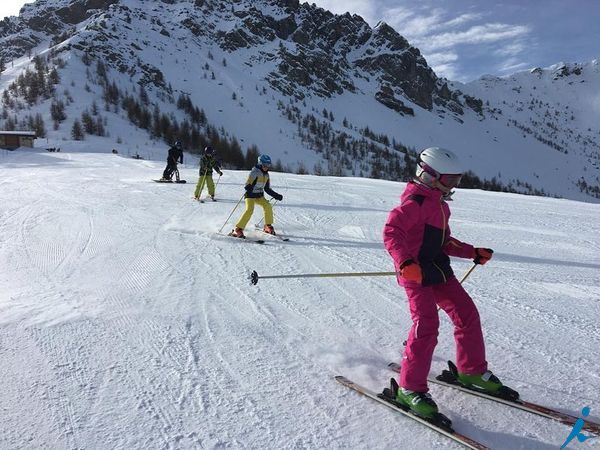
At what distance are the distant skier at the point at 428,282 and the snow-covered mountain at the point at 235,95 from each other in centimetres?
5491

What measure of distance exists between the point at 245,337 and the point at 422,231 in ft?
6.75

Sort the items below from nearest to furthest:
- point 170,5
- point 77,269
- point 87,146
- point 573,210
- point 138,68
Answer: point 77,269 < point 573,210 < point 87,146 < point 138,68 < point 170,5

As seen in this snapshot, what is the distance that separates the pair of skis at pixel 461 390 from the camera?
2917 millimetres

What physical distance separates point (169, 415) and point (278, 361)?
1072mm

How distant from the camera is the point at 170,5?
165 metres

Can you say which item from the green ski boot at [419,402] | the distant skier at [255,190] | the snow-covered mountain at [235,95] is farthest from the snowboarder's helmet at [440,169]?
the snow-covered mountain at [235,95]

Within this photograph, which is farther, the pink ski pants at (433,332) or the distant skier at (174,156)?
the distant skier at (174,156)

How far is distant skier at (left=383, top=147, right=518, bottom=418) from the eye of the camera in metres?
3.17

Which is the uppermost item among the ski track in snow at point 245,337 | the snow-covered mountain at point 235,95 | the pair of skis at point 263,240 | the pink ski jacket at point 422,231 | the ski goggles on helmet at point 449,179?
the snow-covered mountain at point 235,95

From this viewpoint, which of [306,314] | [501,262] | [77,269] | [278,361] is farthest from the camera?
[501,262]

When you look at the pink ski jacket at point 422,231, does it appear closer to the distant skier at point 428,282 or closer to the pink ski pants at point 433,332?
the distant skier at point 428,282

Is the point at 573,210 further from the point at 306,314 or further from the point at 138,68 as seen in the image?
the point at 138,68

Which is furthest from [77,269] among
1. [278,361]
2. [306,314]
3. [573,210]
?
[573,210]

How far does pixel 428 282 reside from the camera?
3244mm
